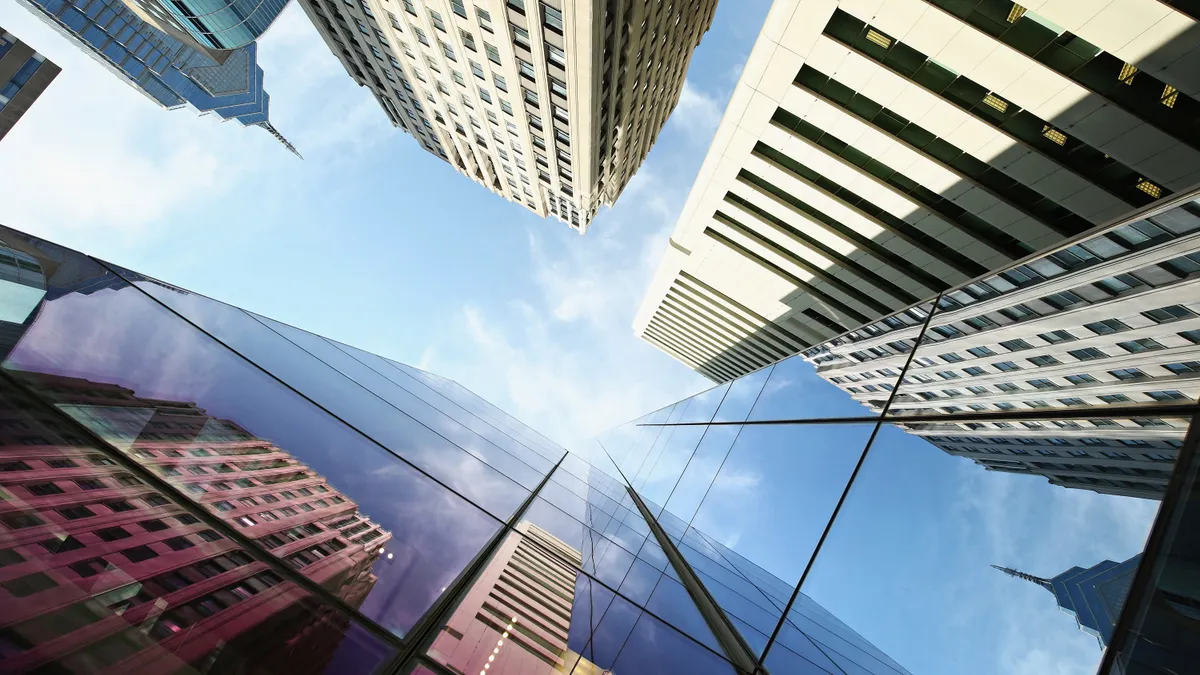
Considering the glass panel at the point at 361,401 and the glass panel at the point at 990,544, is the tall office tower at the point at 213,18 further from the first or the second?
the glass panel at the point at 990,544

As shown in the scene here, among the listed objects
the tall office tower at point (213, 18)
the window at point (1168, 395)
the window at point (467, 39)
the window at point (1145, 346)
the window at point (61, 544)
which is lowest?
Answer: the window at point (61, 544)

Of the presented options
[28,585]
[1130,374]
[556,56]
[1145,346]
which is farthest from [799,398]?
[556,56]

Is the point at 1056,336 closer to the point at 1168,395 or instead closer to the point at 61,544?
the point at 1168,395

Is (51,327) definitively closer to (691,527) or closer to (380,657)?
(380,657)

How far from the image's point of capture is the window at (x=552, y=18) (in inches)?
1427

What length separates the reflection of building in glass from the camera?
2258 millimetres

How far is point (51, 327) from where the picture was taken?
306cm

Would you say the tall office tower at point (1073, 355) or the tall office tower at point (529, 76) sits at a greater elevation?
the tall office tower at point (529, 76)

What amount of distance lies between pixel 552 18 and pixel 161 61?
163311 mm

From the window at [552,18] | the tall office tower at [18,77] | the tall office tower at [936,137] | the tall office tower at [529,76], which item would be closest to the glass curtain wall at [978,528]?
the tall office tower at [936,137]

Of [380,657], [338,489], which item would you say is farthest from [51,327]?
[380,657]

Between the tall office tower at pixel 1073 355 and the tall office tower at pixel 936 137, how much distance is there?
11.5 feet

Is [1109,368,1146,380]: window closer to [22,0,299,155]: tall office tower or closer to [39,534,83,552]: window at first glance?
[39,534,83,552]: window

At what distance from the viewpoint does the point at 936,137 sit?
24.2 meters
